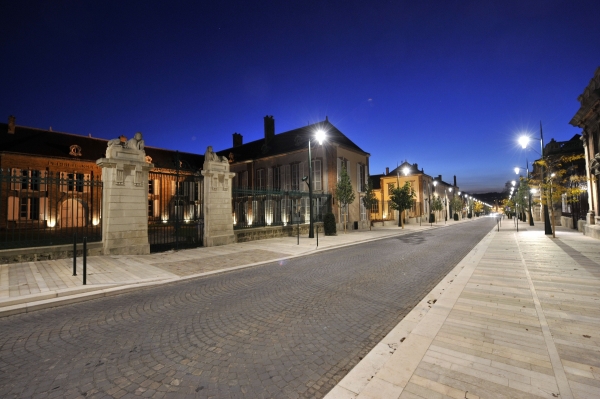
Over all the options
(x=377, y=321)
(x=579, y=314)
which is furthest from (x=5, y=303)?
(x=579, y=314)

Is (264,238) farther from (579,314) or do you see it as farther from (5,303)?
(579,314)

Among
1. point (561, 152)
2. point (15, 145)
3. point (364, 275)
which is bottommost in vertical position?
point (364, 275)

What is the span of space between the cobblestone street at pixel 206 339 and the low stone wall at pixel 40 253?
593 cm

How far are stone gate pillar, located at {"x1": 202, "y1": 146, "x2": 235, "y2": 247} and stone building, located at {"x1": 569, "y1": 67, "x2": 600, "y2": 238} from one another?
20829 mm

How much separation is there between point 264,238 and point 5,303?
12.6m

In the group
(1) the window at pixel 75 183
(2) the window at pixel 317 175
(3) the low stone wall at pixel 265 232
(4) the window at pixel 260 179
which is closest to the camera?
(1) the window at pixel 75 183

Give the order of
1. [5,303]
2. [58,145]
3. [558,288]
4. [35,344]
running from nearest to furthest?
[35,344] < [5,303] < [558,288] < [58,145]

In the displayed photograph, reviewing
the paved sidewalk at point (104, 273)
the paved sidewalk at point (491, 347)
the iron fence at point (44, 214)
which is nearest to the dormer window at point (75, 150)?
the iron fence at point (44, 214)

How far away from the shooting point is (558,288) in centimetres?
599

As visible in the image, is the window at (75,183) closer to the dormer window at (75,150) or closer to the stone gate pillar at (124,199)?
the stone gate pillar at (124,199)

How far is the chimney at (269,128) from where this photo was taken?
36.0m

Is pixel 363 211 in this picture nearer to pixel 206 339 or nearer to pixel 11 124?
pixel 206 339

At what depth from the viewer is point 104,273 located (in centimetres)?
790

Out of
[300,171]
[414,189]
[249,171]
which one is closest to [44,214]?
[300,171]
